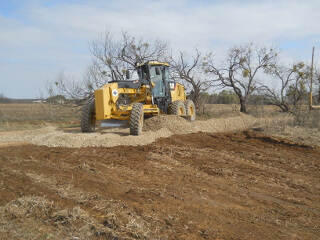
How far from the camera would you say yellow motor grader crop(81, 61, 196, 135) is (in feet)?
34.5

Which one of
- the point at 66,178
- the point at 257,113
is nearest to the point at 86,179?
the point at 66,178

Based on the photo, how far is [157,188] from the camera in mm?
5434

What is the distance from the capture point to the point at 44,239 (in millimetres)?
3510

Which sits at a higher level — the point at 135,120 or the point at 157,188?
the point at 135,120

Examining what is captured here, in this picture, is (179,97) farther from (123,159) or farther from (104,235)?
(104,235)

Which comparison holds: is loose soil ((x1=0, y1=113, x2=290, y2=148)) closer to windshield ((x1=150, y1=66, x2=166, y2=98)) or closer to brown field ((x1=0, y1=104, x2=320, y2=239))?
brown field ((x1=0, y1=104, x2=320, y2=239))

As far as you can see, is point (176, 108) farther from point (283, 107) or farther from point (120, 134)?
point (283, 107)

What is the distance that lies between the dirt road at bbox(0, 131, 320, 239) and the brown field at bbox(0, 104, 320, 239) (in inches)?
0.6

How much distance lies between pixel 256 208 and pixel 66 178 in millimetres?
3372

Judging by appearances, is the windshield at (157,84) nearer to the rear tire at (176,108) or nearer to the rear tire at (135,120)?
the rear tire at (176,108)

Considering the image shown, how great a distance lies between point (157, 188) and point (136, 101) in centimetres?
721

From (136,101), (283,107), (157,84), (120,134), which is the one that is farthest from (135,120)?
(283,107)

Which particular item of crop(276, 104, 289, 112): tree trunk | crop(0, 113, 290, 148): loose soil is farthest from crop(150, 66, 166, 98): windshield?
crop(276, 104, 289, 112): tree trunk

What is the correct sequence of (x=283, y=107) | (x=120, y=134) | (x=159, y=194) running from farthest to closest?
(x=283, y=107)
(x=120, y=134)
(x=159, y=194)
